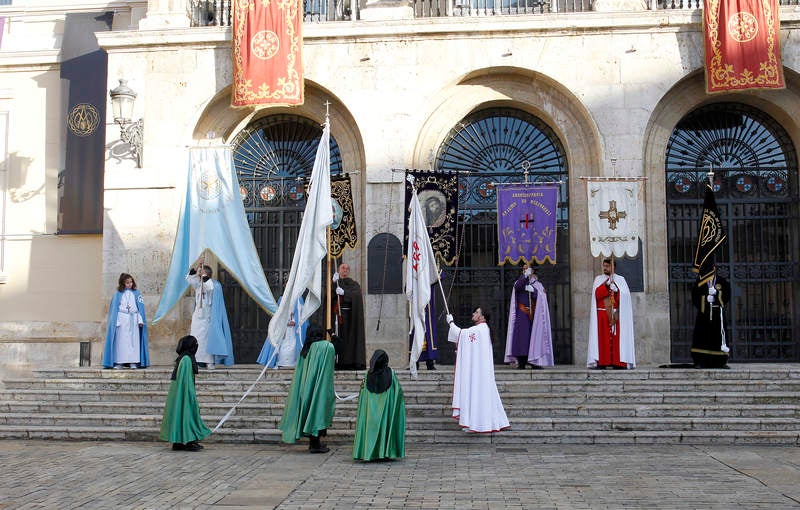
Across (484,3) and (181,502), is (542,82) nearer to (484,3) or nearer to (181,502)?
(484,3)

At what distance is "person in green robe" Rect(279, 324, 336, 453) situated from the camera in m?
9.80

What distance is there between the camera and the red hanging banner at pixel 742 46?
14852 millimetres

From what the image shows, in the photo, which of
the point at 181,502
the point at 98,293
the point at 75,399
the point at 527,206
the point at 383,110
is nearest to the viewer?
the point at 181,502

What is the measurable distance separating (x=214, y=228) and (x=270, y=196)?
2.69 metres

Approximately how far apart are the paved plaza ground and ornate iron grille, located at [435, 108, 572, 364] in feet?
17.5

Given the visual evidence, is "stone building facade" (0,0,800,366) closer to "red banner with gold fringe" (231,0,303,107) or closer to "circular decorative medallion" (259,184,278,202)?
"red banner with gold fringe" (231,0,303,107)

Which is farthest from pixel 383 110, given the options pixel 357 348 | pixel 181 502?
pixel 181 502

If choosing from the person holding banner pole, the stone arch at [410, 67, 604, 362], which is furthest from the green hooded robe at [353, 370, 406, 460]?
the stone arch at [410, 67, 604, 362]

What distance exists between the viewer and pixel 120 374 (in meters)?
13.6

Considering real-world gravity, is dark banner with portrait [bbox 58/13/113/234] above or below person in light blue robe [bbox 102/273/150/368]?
above

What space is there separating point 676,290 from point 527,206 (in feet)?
11.6

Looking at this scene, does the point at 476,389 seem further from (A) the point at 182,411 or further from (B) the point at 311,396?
(A) the point at 182,411

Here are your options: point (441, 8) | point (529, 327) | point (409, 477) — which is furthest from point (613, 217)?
point (409, 477)

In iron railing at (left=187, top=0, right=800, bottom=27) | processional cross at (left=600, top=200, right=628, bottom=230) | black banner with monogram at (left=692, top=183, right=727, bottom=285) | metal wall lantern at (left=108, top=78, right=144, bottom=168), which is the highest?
iron railing at (left=187, top=0, right=800, bottom=27)
